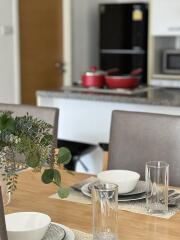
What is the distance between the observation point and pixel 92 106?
128 inches

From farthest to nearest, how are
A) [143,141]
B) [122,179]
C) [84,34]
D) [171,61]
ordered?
[84,34], [171,61], [143,141], [122,179]

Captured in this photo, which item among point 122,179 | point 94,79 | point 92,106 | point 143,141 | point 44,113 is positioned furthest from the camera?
point 94,79

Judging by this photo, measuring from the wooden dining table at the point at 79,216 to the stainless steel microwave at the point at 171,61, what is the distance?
8.95 feet

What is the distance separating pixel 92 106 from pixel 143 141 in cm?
125

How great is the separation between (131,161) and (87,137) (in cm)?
126

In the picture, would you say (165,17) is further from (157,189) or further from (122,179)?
(157,189)

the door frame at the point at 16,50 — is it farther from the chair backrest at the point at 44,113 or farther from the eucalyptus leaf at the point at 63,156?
the eucalyptus leaf at the point at 63,156

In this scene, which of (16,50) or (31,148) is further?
(16,50)

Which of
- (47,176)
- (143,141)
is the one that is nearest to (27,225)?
(47,176)

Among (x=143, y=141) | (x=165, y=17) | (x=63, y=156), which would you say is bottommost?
(x=143, y=141)

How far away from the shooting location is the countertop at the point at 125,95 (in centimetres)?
294

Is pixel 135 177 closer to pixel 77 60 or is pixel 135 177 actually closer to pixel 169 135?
pixel 169 135

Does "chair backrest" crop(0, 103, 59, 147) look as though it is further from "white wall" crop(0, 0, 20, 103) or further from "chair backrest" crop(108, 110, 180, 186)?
"white wall" crop(0, 0, 20, 103)

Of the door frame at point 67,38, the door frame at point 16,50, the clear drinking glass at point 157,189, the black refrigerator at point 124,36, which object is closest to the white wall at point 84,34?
the door frame at point 67,38
